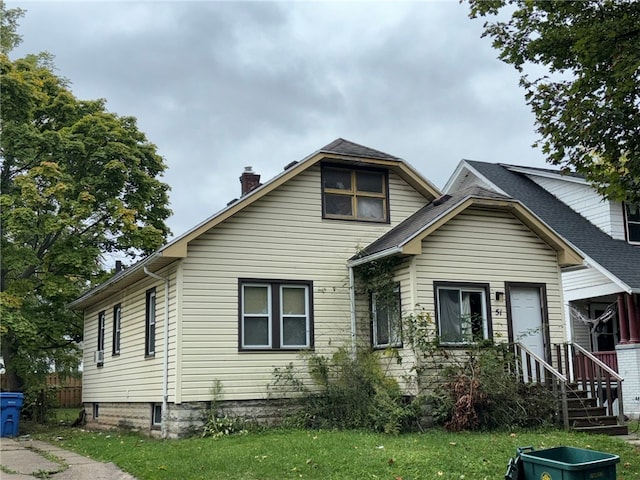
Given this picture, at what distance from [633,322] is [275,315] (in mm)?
9736

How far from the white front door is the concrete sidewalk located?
8.99 m

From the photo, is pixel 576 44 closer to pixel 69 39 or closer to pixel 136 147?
pixel 69 39

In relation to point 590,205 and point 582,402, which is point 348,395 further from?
point 590,205

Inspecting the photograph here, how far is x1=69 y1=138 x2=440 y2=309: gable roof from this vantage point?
14.4 m

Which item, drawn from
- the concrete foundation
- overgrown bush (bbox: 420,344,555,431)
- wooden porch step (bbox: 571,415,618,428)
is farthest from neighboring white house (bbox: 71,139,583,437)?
the concrete foundation

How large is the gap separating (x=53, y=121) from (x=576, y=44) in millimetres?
18592

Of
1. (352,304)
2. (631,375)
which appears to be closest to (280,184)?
(352,304)

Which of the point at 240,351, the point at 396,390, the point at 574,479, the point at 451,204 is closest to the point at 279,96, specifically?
the point at 451,204

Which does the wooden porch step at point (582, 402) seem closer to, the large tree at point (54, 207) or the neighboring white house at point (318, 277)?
A: the neighboring white house at point (318, 277)

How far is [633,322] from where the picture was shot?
18.6 meters

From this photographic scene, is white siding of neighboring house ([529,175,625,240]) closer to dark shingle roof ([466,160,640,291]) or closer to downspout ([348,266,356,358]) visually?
dark shingle roof ([466,160,640,291])

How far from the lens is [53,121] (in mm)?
24016

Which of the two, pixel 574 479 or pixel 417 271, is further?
pixel 417 271

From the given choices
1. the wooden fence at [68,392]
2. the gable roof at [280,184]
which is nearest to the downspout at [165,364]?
the gable roof at [280,184]
